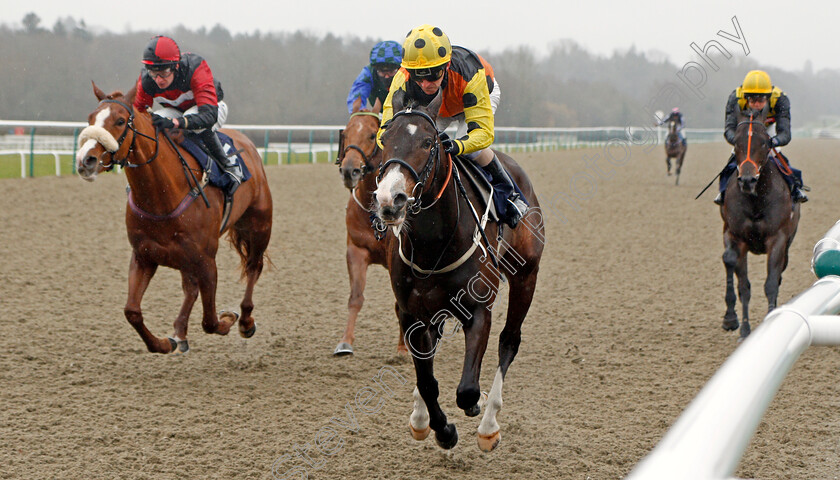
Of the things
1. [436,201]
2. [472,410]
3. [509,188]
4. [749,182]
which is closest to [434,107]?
[436,201]

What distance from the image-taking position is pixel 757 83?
6.51 metres

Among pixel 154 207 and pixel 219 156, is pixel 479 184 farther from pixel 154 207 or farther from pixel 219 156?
pixel 219 156

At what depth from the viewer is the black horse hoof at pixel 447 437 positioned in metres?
3.74

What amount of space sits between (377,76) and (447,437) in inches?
120

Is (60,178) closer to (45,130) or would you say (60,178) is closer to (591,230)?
(45,130)

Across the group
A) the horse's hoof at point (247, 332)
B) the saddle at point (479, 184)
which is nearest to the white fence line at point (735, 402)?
the saddle at point (479, 184)

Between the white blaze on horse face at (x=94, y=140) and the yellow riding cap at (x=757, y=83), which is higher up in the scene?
the yellow riding cap at (x=757, y=83)

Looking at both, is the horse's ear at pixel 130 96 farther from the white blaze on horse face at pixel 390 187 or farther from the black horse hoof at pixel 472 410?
the black horse hoof at pixel 472 410

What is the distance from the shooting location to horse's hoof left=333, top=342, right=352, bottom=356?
5668mm

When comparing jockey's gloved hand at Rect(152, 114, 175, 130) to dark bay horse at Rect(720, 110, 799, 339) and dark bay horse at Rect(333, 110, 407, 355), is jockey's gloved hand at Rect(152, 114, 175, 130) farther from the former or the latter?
dark bay horse at Rect(720, 110, 799, 339)

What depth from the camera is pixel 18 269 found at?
8039 millimetres

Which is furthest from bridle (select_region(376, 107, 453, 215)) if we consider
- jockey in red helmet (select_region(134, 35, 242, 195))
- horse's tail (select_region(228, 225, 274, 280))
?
horse's tail (select_region(228, 225, 274, 280))

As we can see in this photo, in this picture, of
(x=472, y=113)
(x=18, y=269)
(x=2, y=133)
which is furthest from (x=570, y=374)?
(x=2, y=133)

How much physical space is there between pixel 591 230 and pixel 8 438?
9571mm
